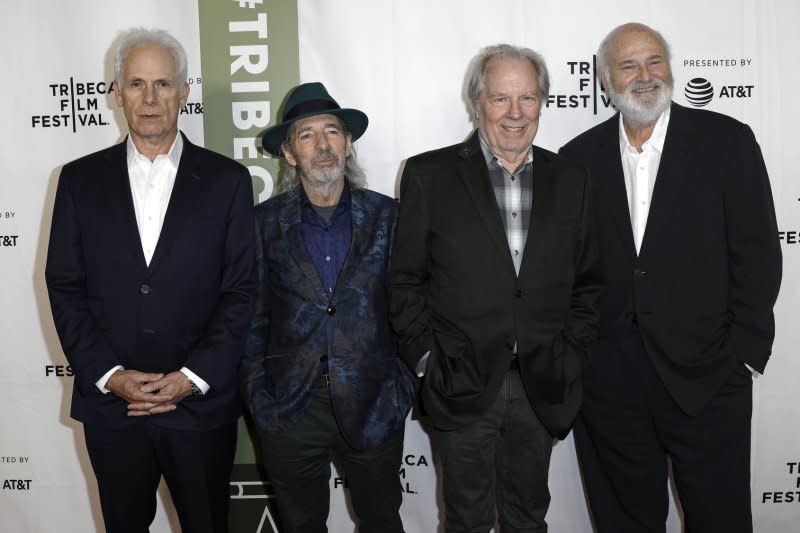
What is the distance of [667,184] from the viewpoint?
7.81ft

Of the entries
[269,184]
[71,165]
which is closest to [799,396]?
[269,184]

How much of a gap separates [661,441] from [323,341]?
128cm

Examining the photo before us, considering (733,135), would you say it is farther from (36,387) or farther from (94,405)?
(36,387)

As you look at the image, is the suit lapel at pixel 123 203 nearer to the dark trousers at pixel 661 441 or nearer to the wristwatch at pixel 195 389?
the wristwatch at pixel 195 389

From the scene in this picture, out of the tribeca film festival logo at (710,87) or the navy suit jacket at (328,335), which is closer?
the navy suit jacket at (328,335)

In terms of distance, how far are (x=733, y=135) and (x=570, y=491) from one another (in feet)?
5.89

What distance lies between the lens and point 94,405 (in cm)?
231

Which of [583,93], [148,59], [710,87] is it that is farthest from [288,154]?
[710,87]

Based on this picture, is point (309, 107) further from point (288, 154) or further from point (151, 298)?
point (151, 298)

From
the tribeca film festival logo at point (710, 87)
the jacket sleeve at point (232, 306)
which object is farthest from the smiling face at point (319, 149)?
the tribeca film festival logo at point (710, 87)

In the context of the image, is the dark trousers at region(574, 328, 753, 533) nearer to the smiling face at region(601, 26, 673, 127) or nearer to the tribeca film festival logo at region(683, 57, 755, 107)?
the smiling face at region(601, 26, 673, 127)

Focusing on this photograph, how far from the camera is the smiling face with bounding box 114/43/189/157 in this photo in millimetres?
2322

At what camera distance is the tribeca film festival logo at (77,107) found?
3154 mm

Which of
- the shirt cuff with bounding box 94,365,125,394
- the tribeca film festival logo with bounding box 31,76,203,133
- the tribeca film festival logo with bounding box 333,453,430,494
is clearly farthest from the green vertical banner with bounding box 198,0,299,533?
the shirt cuff with bounding box 94,365,125,394
